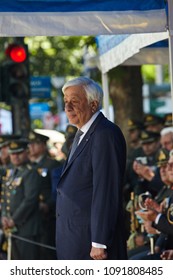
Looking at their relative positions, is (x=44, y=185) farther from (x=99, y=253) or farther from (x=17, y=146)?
(x=99, y=253)

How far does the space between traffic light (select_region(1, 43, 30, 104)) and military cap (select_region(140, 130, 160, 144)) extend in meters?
3.87

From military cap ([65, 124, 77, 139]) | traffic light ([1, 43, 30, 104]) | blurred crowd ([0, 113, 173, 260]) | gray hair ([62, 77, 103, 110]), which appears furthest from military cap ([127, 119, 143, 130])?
gray hair ([62, 77, 103, 110])

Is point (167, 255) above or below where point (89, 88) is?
below

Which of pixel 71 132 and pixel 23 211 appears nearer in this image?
pixel 71 132

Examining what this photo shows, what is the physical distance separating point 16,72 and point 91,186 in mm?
9256

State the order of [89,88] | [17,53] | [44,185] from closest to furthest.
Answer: [89,88] < [44,185] < [17,53]

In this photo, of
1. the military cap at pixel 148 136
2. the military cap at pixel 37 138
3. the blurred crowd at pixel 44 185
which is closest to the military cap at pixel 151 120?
the blurred crowd at pixel 44 185

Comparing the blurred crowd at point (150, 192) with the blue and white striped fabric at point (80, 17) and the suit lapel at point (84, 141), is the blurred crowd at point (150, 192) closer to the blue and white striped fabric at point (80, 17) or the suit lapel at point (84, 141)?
the suit lapel at point (84, 141)

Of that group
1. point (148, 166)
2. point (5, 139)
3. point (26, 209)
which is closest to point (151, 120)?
point (26, 209)

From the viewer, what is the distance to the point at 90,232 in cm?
654

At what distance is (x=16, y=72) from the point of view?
1559 cm

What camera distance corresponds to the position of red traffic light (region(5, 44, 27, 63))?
15.4 meters

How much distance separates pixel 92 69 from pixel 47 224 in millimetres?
3582
